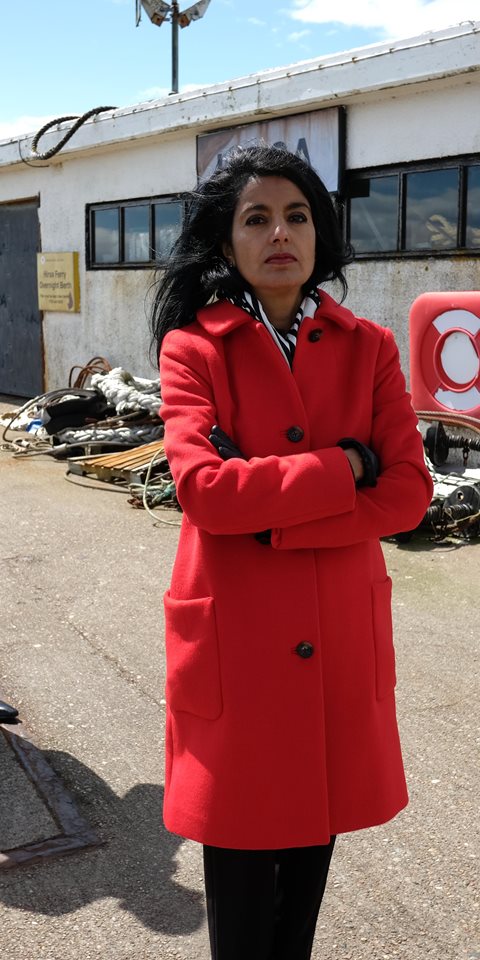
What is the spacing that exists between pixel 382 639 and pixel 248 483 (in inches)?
17.3

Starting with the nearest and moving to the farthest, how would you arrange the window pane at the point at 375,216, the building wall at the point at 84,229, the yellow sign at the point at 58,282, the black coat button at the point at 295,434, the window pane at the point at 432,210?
the black coat button at the point at 295,434, the window pane at the point at 432,210, the window pane at the point at 375,216, the building wall at the point at 84,229, the yellow sign at the point at 58,282

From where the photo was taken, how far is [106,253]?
39.1 feet

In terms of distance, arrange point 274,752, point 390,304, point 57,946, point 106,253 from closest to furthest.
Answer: point 274,752 → point 57,946 → point 390,304 → point 106,253

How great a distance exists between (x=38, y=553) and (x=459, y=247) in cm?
401

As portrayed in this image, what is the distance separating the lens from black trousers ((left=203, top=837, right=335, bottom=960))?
194cm

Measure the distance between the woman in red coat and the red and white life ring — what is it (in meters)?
5.25

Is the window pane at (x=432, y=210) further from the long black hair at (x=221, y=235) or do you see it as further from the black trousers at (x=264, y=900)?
the black trousers at (x=264, y=900)

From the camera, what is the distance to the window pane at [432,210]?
791 centimetres

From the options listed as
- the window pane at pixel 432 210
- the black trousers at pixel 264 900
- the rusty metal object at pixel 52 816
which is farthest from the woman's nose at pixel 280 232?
the window pane at pixel 432 210

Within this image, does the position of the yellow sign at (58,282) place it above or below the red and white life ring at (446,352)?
above

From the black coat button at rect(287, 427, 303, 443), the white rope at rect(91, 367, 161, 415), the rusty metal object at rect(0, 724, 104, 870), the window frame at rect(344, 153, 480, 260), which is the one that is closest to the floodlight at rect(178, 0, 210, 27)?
the white rope at rect(91, 367, 161, 415)

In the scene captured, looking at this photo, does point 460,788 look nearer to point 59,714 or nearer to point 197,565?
point 59,714

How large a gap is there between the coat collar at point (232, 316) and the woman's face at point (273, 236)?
0.23ft

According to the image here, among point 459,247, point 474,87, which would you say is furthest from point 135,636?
point 474,87
